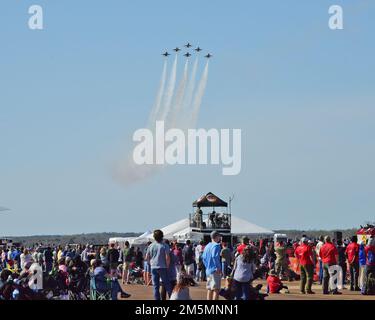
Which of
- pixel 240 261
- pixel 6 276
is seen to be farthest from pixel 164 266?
pixel 6 276

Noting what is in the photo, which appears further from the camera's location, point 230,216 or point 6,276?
point 230,216

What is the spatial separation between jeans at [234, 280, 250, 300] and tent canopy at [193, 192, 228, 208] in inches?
1301

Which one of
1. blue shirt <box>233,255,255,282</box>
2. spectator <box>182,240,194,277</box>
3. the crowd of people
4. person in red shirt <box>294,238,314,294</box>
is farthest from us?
spectator <box>182,240,194,277</box>

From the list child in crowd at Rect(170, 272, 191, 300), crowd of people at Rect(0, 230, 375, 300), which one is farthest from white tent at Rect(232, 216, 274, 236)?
child in crowd at Rect(170, 272, 191, 300)

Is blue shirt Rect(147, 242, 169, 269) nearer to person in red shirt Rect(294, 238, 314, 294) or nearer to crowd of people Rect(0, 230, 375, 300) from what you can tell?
crowd of people Rect(0, 230, 375, 300)

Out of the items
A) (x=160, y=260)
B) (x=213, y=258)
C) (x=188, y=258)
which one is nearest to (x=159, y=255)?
(x=160, y=260)

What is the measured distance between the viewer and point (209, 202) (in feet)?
171

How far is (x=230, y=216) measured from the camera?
166 feet

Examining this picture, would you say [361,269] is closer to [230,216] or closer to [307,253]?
[307,253]

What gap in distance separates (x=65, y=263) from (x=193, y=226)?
26067 millimetres

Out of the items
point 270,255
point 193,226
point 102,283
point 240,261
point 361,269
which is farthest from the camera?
point 193,226

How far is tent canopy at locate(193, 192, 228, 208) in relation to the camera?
2050 inches

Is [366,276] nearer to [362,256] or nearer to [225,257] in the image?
[362,256]
